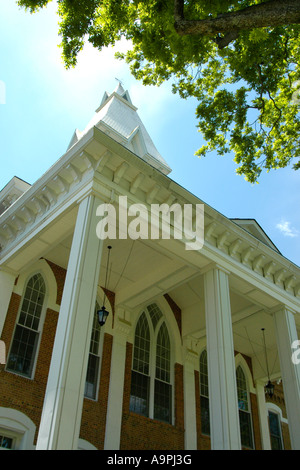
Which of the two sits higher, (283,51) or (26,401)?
(283,51)

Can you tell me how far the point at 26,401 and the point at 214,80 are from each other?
34.8 ft

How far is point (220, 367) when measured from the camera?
430 inches

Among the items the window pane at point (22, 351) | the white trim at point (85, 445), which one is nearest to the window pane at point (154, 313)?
the window pane at point (22, 351)

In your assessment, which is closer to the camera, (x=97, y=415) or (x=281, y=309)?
(x=97, y=415)

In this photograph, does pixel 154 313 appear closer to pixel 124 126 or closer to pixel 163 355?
pixel 163 355

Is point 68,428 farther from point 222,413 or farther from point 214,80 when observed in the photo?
point 214,80

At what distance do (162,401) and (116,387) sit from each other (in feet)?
7.55

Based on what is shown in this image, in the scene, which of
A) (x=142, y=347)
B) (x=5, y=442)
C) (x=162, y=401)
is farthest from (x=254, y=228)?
(x=5, y=442)

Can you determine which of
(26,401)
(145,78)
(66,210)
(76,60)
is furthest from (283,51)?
(26,401)

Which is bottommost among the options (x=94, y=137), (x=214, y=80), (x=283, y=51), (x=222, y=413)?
(x=222, y=413)

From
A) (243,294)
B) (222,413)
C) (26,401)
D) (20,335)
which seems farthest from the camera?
(243,294)

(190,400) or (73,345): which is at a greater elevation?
(190,400)

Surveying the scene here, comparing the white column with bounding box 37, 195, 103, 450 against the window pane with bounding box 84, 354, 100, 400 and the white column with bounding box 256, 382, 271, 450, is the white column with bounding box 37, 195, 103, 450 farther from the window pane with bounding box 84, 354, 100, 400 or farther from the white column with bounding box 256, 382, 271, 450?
the white column with bounding box 256, 382, 271, 450

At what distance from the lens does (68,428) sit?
742 cm
